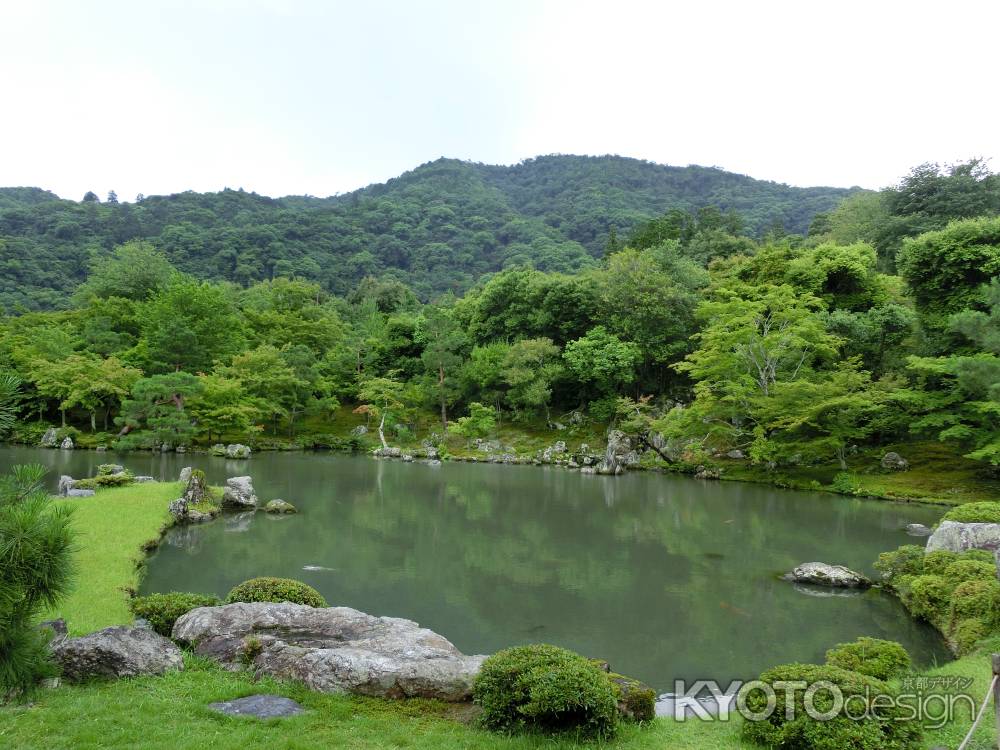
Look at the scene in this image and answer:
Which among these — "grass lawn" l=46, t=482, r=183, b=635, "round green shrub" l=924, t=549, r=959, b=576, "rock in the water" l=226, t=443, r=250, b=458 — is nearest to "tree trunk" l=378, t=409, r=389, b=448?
"rock in the water" l=226, t=443, r=250, b=458

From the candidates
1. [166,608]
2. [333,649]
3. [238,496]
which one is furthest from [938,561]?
[238,496]

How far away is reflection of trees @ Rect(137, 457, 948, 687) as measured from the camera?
831 cm

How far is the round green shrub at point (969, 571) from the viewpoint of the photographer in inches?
330

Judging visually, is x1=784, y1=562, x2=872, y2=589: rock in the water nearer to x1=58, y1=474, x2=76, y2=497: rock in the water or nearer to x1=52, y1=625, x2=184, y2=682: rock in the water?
x1=52, y1=625, x2=184, y2=682: rock in the water

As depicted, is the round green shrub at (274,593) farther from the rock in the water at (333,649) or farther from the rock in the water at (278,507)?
the rock in the water at (278,507)

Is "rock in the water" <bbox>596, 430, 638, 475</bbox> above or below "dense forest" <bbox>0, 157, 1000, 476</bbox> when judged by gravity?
below

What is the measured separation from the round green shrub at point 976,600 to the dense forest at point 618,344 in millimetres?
10405

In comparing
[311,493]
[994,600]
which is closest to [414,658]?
[994,600]

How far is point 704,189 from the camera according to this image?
98.6 meters

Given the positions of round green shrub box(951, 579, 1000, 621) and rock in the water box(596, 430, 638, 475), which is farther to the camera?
rock in the water box(596, 430, 638, 475)

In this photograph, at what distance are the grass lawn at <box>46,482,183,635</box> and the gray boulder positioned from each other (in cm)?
119

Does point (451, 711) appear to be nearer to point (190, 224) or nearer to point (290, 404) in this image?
point (290, 404)

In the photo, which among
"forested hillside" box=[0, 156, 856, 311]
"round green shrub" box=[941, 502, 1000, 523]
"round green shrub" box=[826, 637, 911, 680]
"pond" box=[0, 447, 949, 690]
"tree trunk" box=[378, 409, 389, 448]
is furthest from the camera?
"forested hillside" box=[0, 156, 856, 311]

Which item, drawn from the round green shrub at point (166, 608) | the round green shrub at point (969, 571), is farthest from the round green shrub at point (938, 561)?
the round green shrub at point (166, 608)
